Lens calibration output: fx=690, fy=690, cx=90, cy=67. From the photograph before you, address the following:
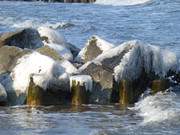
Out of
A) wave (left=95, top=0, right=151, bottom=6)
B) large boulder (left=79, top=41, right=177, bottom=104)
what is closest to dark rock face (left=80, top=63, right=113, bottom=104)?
large boulder (left=79, top=41, right=177, bottom=104)

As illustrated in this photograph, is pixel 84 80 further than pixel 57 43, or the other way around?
pixel 57 43

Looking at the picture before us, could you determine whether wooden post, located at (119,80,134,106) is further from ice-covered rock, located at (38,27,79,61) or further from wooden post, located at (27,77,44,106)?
ice-covered rock, located at (38,27,79,61)

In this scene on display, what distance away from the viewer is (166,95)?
44.1ft

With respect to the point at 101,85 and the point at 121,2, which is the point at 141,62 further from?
the point at 121,2

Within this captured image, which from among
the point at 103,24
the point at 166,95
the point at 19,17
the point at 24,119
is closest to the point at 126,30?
the point at 103,24

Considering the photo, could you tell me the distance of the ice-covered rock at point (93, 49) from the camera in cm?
1445

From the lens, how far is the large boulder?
1288 cm

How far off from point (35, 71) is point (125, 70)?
1.70m

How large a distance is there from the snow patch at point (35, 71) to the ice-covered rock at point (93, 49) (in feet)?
5.17

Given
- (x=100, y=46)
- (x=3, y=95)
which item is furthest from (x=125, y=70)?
(x=3, y=95)

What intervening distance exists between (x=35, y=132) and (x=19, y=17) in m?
26.8

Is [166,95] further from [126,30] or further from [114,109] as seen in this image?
[126,30]

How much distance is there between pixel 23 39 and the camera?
1507 centimetres

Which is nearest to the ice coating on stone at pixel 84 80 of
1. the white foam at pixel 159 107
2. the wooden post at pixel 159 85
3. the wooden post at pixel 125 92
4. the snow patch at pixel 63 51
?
the wooden post at pixel 125 92
